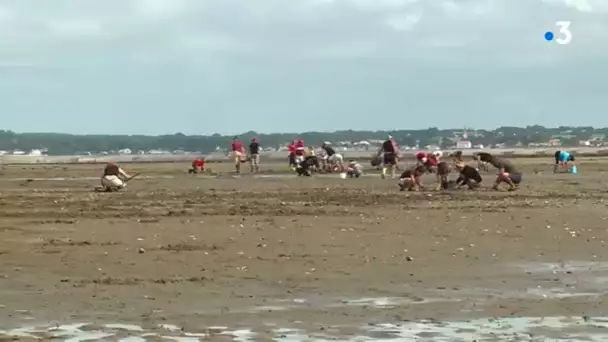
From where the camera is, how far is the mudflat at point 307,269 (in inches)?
383

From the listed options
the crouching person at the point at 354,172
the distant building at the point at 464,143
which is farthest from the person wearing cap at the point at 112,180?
the distant building at the point at 464,143

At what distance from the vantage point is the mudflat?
9.72 metres

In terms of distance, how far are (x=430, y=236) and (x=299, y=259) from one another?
362 cm

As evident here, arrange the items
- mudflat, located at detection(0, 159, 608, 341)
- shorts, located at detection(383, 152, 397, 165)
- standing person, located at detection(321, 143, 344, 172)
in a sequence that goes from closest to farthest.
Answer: mudflat, located at detection(0, 159, 608, 341) < shorts, located at detection(383, 152, 397, 165) < standing person, located at detection(321, 143, 344, 172)

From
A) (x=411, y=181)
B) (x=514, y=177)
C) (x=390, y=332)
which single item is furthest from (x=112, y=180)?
(x=390, y=332)

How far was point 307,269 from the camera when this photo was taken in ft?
44.5

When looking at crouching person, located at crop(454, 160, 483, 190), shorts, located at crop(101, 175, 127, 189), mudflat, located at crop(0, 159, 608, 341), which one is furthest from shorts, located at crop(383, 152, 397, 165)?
mudflat, located at crop(0, 159, 608, 341)

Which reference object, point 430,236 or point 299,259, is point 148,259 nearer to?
point 299,259

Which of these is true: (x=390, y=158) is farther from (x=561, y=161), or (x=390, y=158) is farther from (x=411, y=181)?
(x=561, y=161)

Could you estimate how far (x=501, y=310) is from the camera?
413 inches

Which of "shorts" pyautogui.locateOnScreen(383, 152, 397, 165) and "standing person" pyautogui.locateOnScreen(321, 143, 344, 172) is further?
"standing person" pyautogui.locateOnScreen(321, 143, 344, 172)

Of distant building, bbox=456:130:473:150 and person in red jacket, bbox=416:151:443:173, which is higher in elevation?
person in red jacket, bbox=416:151:443:173

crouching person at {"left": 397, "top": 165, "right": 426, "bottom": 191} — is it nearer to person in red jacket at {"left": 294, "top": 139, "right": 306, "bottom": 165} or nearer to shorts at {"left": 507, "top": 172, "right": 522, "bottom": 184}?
shorts at {"left": 507, "top": 172, "right": 522, "bottom": 184}

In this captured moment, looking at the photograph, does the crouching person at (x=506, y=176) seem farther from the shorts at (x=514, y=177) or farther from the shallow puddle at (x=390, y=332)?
the shallow puddle at (x=390, y=332)
